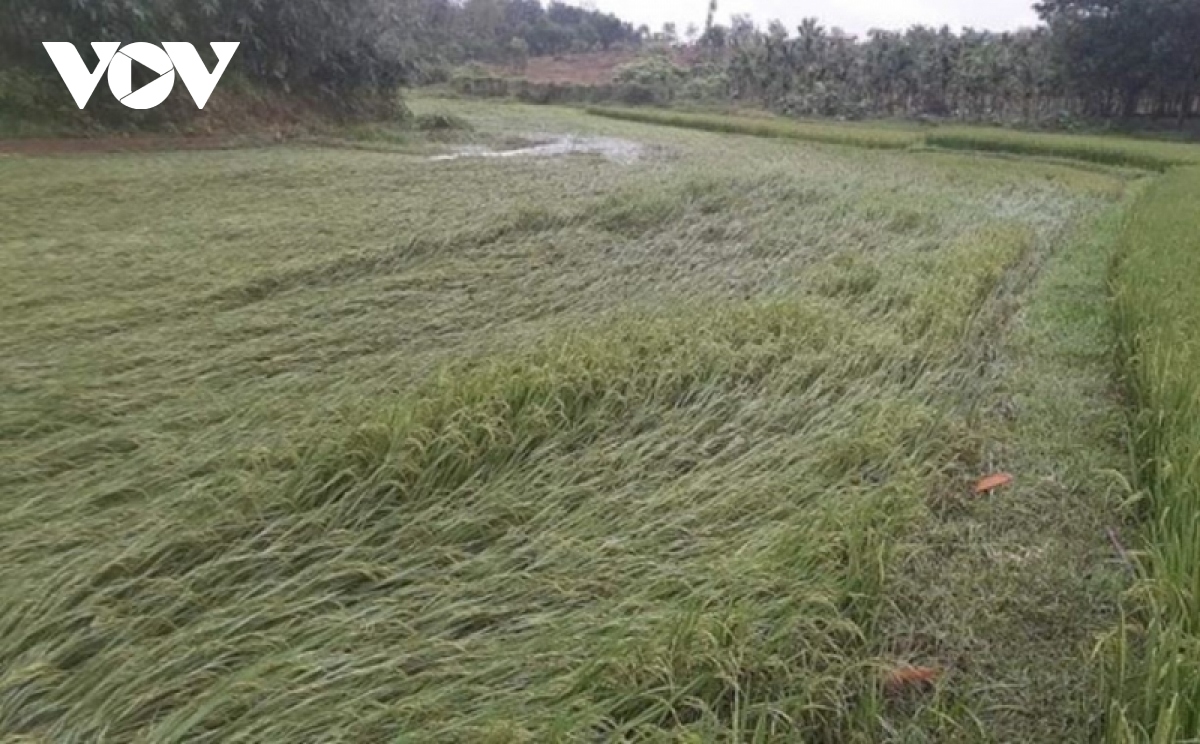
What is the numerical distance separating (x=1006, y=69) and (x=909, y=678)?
3284cm

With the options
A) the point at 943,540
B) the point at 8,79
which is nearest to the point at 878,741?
the point at 943,540

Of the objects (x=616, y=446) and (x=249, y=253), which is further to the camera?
(x=249, y=253)

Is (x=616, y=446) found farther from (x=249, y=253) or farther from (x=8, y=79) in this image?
(x=8, y=79)

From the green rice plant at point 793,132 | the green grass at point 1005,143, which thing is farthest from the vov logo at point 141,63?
the green grass at point 1005,143

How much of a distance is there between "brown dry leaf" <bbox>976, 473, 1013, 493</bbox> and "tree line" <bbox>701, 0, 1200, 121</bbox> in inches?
1131

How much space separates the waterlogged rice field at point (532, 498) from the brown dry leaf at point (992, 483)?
6cm

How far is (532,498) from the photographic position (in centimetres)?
257

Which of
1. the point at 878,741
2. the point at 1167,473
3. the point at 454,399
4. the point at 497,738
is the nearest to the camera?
the point at 497,738

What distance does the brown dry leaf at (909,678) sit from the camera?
1936 mm

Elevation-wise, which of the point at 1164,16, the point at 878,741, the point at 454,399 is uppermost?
the point at 1164,16

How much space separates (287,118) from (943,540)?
15.5 metres

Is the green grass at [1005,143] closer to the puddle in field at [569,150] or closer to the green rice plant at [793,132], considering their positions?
the green rice plant at [793,132]

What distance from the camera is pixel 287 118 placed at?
15.3 metres

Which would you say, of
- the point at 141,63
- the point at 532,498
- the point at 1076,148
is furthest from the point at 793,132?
the point at 532,498
